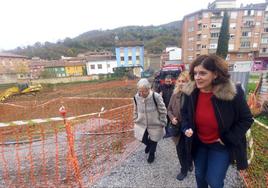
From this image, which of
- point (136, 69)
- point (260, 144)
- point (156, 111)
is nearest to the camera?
point (156, 111)

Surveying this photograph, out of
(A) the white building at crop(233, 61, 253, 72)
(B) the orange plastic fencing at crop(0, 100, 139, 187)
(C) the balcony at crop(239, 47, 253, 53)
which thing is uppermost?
(C) the balcony at crop(239, 47, 253, 53)


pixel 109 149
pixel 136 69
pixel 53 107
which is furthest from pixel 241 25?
pixel 109 149

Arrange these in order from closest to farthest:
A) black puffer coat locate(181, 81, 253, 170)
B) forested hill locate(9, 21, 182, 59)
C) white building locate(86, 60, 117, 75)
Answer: black puffer coat locate(181, 81, 253, 170) < white building locate(86, 60, 117, 75) < forested hill locate(9, 21, 182, 59)

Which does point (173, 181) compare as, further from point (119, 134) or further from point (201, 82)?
point (119, 134)

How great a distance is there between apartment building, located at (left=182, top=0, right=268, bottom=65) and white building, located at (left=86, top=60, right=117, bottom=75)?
792 inches

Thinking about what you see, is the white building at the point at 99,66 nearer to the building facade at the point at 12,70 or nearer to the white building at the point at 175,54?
the building facade at the point at 12,70

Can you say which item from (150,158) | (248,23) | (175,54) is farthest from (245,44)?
(150,158)

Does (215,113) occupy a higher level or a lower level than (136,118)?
higher

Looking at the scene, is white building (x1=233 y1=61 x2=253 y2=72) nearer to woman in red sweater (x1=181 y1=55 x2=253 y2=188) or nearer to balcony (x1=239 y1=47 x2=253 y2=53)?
balcony (x1=239 y1=47 x2=253 y2=53)

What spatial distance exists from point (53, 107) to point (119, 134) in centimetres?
963

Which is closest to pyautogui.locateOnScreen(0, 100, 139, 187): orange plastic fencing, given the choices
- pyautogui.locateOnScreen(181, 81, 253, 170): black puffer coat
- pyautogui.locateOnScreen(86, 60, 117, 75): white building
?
pyautogui.locateOnScreen(181, 81, 253, 170): black puffer coat

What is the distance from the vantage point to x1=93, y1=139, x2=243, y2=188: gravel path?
103 inches

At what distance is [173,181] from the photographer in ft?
8.68

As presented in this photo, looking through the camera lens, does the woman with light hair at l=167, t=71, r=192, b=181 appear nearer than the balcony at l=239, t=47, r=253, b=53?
Yes
